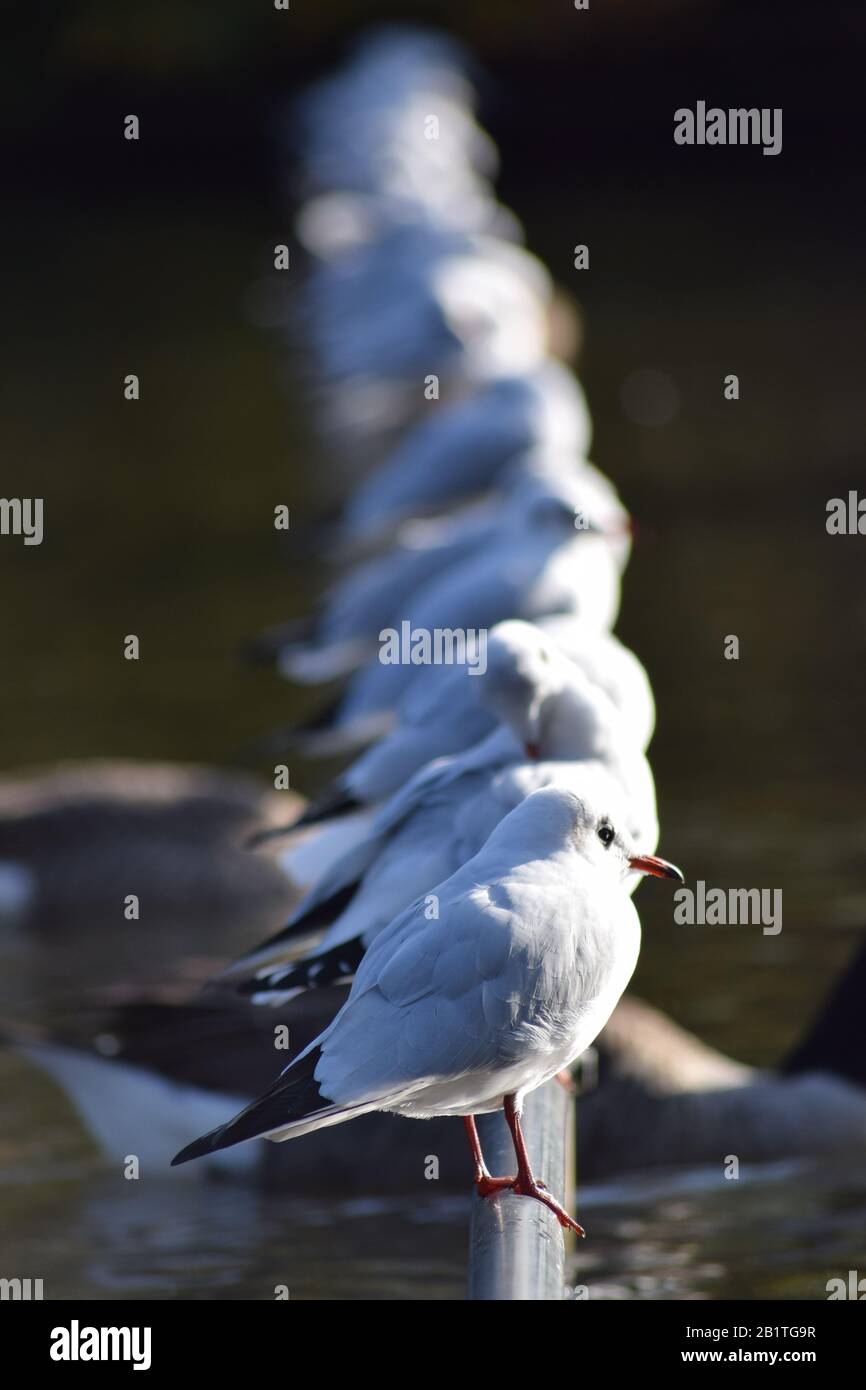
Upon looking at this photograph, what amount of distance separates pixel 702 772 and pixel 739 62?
22094mm

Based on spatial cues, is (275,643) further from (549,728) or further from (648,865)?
(648,865)

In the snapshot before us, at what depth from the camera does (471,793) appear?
13.6 ft

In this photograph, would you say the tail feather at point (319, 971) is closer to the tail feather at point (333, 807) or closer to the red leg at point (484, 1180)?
the red leg at point (484, 1180)

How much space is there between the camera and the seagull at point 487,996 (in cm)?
310

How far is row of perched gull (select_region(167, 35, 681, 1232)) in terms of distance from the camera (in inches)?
125

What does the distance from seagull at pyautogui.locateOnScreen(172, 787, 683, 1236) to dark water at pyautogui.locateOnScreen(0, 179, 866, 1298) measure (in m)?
2.15

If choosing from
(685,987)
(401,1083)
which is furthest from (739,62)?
(401,1083)

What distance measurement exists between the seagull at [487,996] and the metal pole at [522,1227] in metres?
0.07

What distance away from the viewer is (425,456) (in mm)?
10086

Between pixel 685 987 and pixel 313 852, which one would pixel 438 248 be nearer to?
pixel 685 987

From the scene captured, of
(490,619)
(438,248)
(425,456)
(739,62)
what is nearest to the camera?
(490,619)

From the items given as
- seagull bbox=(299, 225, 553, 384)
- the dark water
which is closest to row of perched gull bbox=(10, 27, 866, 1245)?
the dark water

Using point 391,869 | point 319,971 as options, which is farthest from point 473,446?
point 319,971

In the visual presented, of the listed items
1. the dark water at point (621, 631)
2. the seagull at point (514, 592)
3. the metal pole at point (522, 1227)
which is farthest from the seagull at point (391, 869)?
the seagull at point (514, 592)
